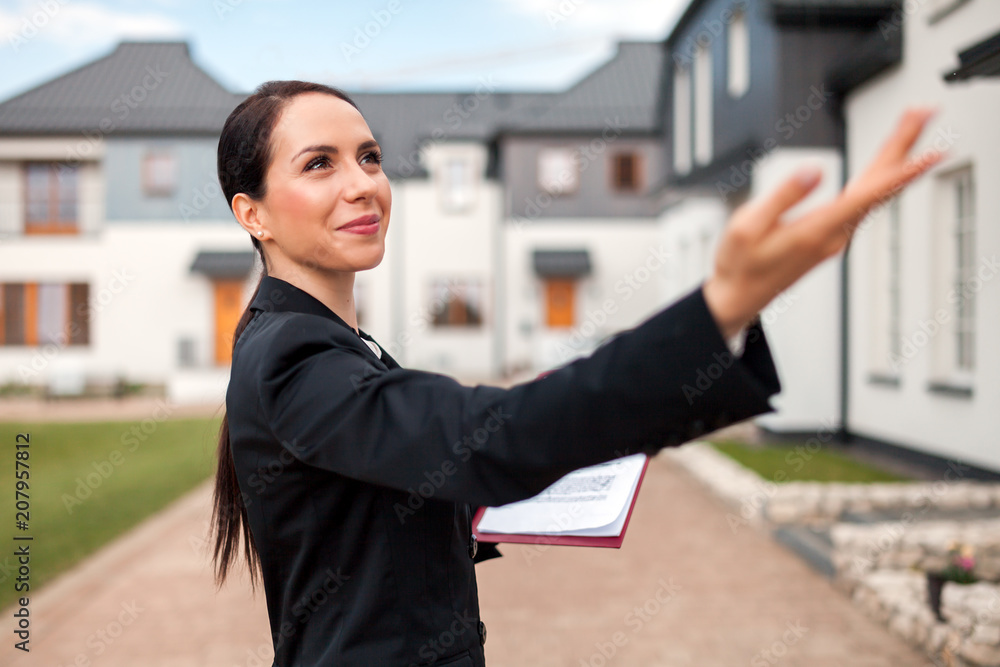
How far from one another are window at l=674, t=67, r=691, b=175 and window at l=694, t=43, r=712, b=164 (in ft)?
1.92

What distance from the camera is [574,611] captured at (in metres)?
5.30

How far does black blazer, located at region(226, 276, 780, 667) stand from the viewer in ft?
2.66

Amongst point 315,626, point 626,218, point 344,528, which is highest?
point 626,218

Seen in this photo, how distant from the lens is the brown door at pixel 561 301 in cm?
2275

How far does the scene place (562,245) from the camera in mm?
22594

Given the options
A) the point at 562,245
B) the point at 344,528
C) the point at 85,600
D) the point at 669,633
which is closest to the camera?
the point at 344,528

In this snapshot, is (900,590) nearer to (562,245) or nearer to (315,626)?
(315,626)

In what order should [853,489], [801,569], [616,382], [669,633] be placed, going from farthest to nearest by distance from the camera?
[853,489] < [801,569] < [669,633] < [616,382]

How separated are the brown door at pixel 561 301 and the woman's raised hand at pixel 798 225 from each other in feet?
72.2

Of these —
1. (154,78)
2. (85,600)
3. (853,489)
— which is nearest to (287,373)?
(85,600)

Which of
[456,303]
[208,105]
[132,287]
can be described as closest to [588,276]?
[456,303]

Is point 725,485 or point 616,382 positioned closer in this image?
point 616,382

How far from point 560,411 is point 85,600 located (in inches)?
229

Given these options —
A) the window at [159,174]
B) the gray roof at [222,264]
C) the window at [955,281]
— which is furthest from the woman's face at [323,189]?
the window at [159,174]
